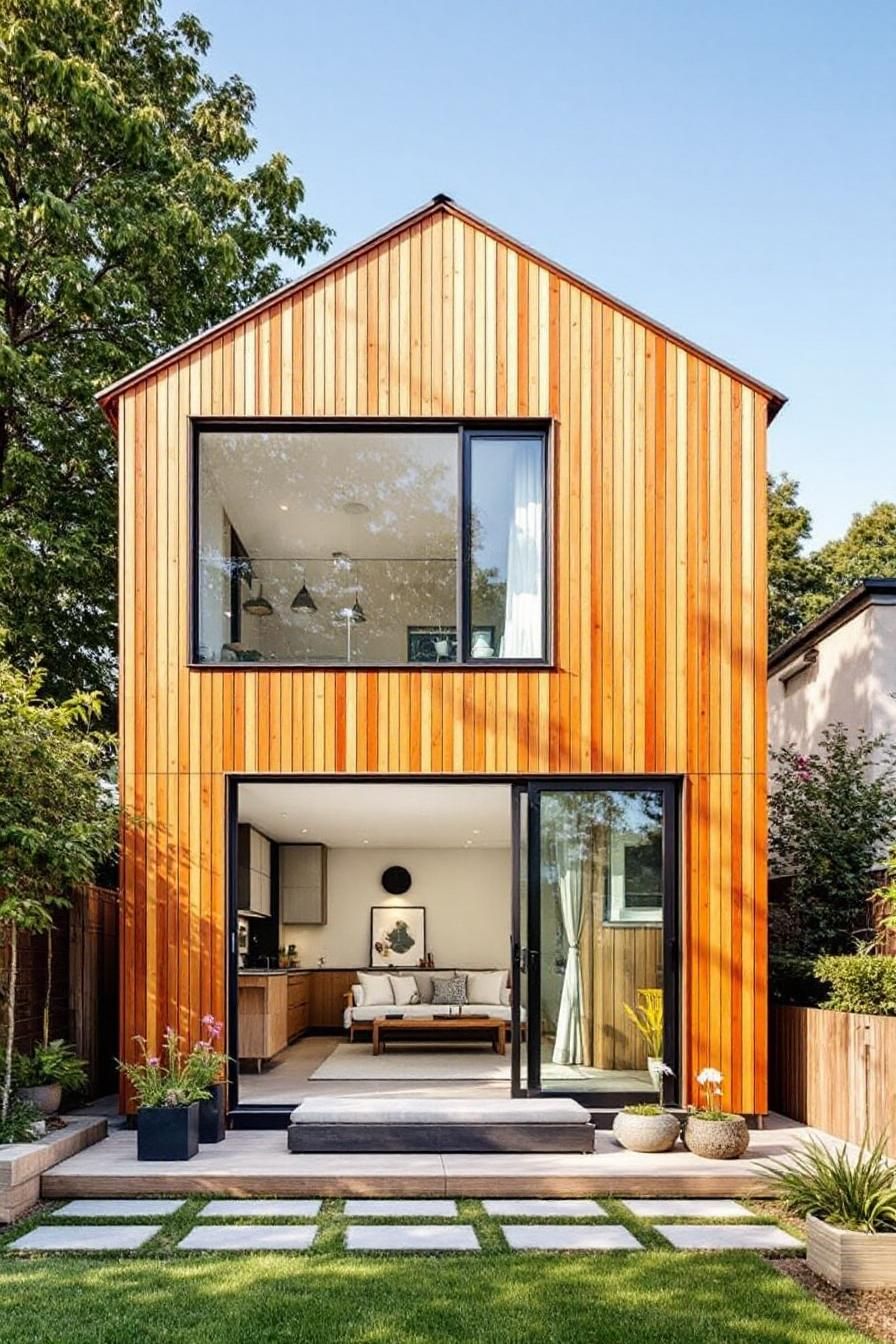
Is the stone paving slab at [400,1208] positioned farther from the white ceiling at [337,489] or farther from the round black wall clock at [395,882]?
the round black wall clock at [395,882]

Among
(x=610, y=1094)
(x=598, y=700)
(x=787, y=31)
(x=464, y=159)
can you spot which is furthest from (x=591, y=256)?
(x=610, y=1094)

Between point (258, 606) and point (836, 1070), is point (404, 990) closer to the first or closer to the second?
point (258, 606)

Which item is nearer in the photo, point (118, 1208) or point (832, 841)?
point (118, 1208)

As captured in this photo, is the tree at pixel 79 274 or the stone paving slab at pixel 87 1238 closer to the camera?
the stone paving slab at pixel 87 1238

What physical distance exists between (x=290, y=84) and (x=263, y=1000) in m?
7.96

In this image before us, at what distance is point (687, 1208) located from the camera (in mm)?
6027

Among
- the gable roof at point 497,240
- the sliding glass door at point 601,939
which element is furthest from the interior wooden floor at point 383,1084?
the gable roof at point 497,240

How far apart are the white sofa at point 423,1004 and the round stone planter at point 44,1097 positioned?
5623 millimetres

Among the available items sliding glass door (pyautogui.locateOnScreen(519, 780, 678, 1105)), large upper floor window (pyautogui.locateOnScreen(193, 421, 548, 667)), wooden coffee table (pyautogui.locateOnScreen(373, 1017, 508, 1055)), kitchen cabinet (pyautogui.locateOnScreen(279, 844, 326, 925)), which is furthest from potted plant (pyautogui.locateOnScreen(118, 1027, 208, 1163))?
kitchen cabinet (pyautogui.locateOnScreen(279, 844, 326, 925))

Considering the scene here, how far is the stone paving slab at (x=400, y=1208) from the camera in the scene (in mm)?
5773

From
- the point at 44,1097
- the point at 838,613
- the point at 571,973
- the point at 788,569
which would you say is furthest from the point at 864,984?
the point at 788,569

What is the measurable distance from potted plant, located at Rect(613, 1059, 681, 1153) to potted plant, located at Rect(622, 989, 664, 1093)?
0.71 m

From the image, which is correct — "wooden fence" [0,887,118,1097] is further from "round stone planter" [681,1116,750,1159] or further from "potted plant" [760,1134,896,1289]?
"potted plant" [760,1134,896,1289]

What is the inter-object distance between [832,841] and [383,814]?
4.33 metres
